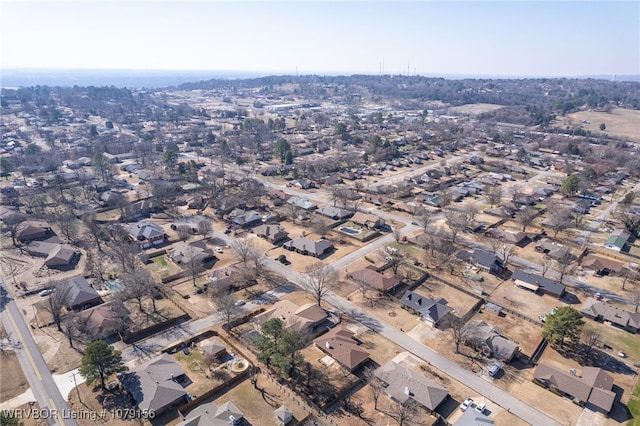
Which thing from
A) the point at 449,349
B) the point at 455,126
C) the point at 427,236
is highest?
the point at 455,126

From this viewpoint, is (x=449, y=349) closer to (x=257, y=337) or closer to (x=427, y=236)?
(x=257, y=337)

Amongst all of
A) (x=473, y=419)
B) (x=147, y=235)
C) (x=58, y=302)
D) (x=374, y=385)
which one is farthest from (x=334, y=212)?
(x=473, y=419)

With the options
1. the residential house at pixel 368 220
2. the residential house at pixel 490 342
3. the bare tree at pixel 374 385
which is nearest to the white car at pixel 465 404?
the bare tree at pixel 374 385

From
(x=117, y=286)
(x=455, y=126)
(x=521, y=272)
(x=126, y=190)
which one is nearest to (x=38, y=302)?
(x=117, y=286)

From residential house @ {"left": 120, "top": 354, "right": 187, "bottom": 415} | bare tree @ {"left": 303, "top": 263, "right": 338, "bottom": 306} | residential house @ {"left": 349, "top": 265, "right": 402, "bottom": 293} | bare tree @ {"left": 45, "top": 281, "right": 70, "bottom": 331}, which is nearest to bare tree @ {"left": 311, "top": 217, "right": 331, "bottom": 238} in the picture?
bare tree @ {"left": 303, "top": 263, "right": 338, "bottom": 306}

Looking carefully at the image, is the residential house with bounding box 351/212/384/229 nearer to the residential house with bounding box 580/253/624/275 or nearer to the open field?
the residential house with bounding box 580/253/624/275

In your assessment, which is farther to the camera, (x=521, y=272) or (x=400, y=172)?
(x=400, y=172)
